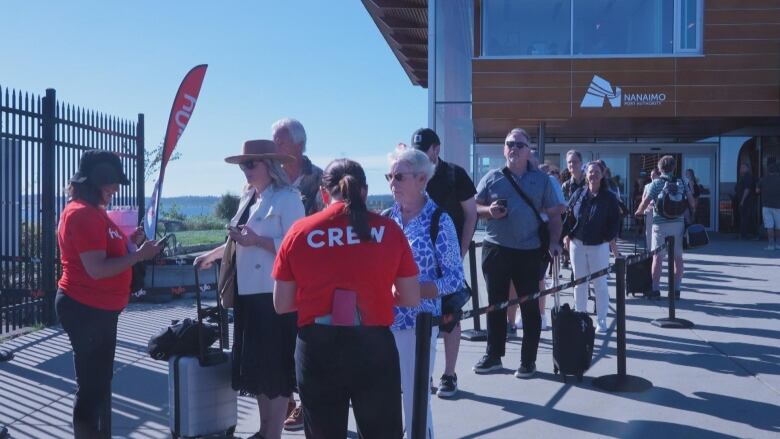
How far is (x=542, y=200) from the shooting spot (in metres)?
6.27

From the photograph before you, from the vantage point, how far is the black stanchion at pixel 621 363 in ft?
19.0

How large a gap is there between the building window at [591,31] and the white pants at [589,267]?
10832 millimetres

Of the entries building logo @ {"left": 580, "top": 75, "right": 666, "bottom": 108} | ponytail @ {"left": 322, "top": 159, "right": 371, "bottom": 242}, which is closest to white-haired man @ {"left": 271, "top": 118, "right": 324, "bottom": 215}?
ponytail @ {"left": 322, "top": 159, "right": 371, "bottom": 242}

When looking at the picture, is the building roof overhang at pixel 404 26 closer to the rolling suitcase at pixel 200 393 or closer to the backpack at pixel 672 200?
the backpack at pixel 672 200

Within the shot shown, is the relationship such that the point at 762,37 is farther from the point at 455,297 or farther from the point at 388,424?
the point at 388,424

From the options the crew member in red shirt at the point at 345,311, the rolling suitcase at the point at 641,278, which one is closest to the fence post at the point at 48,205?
the crew member in red shirt at the point at 345,311

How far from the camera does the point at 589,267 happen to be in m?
7.87

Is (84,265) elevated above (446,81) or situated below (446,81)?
below

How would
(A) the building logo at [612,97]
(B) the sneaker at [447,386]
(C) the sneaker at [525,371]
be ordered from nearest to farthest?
(B) the sneaker at [447,386] → (C) the sneaker at [525,371] → (A) the building logo at [612,97]

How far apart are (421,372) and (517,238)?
2666 mm

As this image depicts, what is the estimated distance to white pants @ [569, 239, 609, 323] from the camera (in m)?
7.69

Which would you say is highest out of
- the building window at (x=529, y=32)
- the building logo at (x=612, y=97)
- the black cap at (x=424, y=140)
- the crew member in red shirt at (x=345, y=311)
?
the building window at (x=529, y=32)

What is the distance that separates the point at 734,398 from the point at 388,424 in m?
3.67

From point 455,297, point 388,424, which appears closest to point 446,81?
point 455,297
